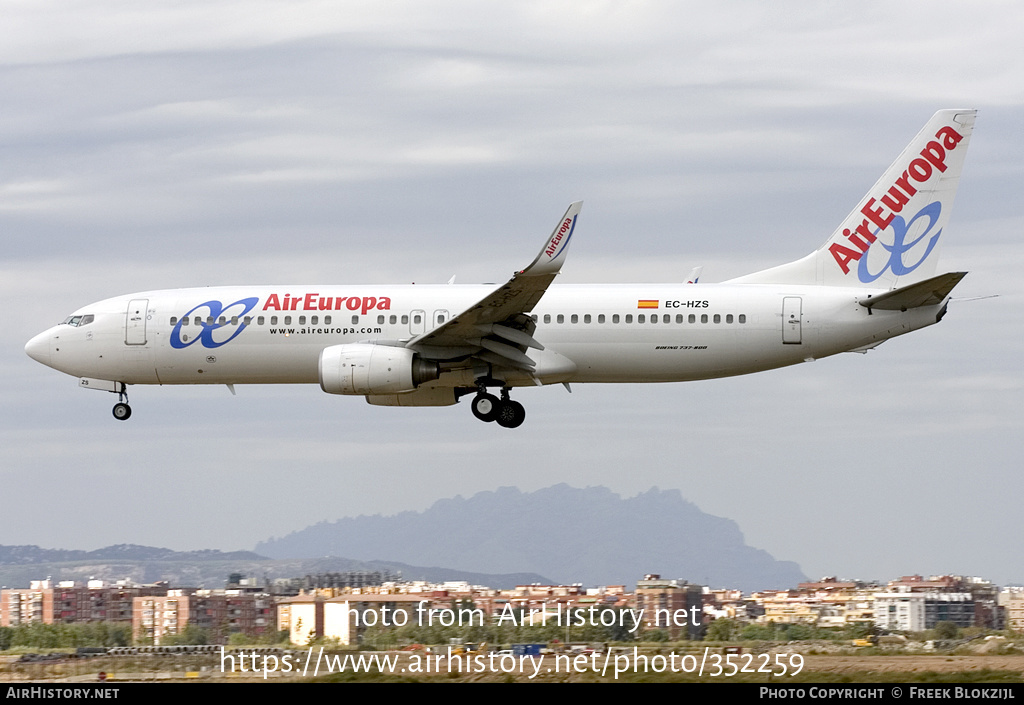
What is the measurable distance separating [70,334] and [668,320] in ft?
58.6

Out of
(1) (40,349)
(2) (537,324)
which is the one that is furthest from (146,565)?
(2) (537,324)

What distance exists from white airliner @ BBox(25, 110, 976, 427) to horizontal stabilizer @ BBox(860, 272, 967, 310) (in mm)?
53

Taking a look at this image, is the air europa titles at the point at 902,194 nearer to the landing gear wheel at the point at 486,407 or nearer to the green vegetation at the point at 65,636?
the landing gear wheel at the point at 486,407

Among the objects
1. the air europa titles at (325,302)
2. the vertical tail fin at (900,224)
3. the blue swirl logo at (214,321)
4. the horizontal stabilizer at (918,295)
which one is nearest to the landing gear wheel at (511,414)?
the air europa titles at (325,302)

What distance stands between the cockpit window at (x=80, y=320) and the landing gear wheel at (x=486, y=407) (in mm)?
11787

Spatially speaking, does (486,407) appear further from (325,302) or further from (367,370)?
(325,302)

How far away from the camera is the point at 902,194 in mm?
43094

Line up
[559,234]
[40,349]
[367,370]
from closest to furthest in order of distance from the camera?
[559,234] < [367,370] < [40,349]

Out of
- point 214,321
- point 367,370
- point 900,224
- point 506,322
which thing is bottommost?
point 367,370

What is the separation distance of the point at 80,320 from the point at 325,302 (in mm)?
7927

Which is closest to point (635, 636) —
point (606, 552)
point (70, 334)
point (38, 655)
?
point (38, 655)

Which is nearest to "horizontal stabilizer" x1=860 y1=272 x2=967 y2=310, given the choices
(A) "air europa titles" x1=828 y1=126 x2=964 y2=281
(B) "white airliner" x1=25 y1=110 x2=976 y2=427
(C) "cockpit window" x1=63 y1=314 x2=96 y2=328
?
(B) "white airliner" x1=25 y1=110 x2=976 y2=427

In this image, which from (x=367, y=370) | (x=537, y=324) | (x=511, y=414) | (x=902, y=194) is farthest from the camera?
(x=902, y=194)

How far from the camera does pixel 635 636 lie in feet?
104
